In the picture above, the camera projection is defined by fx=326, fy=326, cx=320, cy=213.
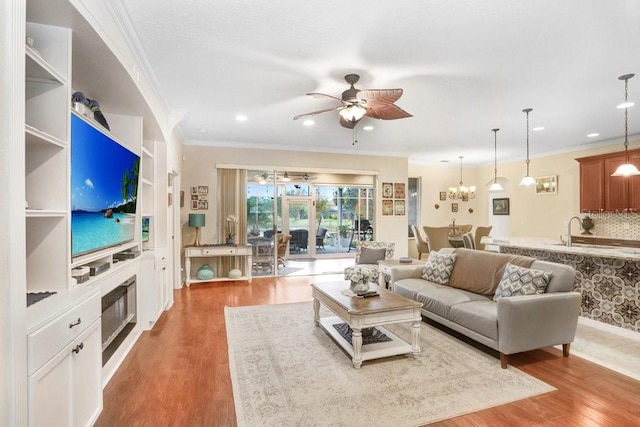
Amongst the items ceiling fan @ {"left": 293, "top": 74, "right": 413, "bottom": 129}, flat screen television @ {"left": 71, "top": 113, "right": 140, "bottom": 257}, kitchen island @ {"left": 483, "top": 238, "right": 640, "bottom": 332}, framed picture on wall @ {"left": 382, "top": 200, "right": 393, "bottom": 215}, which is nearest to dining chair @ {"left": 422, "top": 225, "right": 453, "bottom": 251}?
framed picture on wall @ {"left": 382, "top": 200, "right": 393, "bottom": 215}

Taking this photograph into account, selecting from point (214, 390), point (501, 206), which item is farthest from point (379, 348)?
point (501, 206)

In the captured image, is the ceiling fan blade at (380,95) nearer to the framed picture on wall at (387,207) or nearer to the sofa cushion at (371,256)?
the sofa cushion at (371,256)

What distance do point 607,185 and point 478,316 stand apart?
5519 mm

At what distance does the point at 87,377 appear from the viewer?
1905 mm

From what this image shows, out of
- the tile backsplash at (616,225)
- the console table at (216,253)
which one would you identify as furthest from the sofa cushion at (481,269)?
the tile backsplash at (616,225)

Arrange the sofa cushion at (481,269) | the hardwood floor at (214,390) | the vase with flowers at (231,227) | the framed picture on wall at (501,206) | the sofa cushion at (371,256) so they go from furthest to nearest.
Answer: the framed picture on wall at (501,206) → the vase with flowers at (231,227) → the sofa cushion at (371,256) → the sofa cushion at (481,269) → the hardwood floor at (214,390)

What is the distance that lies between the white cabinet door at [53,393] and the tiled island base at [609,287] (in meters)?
4.63

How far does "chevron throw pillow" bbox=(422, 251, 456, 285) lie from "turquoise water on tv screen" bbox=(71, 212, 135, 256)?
359 centimetres

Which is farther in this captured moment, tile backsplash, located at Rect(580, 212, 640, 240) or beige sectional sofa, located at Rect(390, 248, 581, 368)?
tile backsplash, located at Rect(580, 212, 640, 240)

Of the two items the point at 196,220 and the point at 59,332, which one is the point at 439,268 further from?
the point at 196,220

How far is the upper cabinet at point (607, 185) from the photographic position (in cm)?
596

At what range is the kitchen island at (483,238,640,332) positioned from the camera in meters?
3.44

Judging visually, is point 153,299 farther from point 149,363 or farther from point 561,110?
point 561,110

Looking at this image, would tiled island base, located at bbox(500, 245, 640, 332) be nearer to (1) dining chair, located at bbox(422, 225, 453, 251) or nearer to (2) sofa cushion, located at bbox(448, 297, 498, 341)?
(2) sofa cushion, located at bbox(448, 297, 498, 341)
